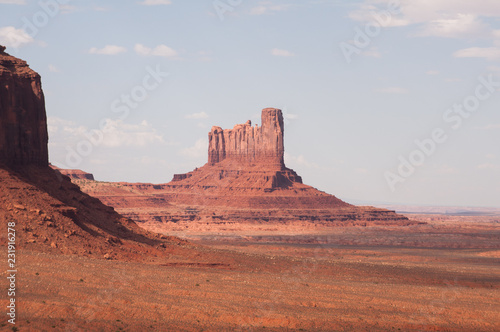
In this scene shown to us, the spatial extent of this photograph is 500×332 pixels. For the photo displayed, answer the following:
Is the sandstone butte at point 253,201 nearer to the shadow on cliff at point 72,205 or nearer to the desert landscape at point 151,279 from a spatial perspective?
the desert landscape at point 151,279

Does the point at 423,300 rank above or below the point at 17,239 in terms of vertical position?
below

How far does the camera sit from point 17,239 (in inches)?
1737

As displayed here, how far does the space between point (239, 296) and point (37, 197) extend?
729 inches

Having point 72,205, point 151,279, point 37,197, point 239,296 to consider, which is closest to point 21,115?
point 37,197

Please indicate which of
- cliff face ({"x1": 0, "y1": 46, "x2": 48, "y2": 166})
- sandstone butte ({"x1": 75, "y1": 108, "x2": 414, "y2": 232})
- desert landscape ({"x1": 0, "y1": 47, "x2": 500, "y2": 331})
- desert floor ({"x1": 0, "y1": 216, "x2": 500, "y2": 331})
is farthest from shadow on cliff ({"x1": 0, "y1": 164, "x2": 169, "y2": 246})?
sandstone butte ({"x1": 75, "y1": 108, "x2": 414, "y2": 232})

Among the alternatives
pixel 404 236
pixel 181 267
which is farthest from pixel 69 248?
pixel 404 236

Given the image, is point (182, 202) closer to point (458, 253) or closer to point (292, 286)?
point (458, 253)

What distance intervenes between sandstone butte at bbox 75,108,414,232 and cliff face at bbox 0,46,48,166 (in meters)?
88.0

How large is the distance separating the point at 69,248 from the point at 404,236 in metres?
101

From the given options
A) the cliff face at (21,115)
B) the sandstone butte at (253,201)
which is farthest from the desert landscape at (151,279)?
the sandstone butte at (253,201)

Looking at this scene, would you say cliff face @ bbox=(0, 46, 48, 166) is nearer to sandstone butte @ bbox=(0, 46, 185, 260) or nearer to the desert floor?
sandstone butte @ bbox=(0, 46, 185, 260)

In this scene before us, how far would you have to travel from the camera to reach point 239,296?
3875 centimetres

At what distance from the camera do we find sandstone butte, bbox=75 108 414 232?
514 feet

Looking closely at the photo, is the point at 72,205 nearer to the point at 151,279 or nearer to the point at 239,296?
the point at 151,279
